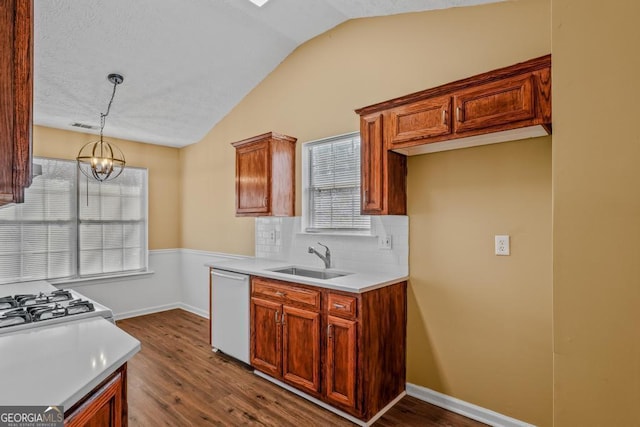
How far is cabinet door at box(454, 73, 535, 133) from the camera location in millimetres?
1898

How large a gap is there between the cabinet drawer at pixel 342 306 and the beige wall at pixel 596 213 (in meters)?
1.38

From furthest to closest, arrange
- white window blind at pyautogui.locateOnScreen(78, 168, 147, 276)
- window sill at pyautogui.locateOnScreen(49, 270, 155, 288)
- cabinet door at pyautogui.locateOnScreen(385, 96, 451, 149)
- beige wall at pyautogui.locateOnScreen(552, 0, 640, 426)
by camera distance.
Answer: white window blind at pyautogui.locateOnScreen(78, 168, 147, 276), window sill at pyautogui.locateOnScreen(49, 270, 155, 288), cabinet door at pyautogui.locateOnScreen(385, 96, 451, 149), beige wall at pyautogui.locateOnScreen(552, 0, 640, 426)

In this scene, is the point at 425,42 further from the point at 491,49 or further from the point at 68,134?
the point at 68,134

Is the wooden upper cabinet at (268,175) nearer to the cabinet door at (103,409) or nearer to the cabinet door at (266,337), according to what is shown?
the cabinet door at (266,337)

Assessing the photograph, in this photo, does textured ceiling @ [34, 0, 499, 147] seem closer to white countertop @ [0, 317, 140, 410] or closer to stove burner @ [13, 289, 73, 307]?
stove burner @ [13, 289, 73, 307]

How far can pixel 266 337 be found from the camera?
3.00m

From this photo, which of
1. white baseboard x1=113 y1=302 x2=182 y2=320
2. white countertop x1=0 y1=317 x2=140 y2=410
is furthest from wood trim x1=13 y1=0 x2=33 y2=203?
white baseboard x1=113 y1=302 x2=182 y2=320

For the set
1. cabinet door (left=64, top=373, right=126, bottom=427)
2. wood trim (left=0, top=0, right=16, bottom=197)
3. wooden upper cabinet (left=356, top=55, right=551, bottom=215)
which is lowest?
cabinet door (left=64, top=373, right=126, bottom=427)

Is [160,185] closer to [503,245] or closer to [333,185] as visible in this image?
[333,185]

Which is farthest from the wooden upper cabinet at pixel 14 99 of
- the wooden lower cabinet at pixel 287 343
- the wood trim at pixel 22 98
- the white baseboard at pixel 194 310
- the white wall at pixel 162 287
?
the white baseboard at pixel 194 310

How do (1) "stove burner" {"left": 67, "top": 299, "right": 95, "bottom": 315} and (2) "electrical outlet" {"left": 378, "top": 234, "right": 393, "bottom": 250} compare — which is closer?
(1) "stove burner" {"left": 67, "top": 299, "right": 95, "bottom": 315}

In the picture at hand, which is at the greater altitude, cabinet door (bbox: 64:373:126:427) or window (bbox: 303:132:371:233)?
window (bbox: 303:132:371:233)

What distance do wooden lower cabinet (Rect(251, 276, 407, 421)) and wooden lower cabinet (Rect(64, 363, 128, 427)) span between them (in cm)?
142

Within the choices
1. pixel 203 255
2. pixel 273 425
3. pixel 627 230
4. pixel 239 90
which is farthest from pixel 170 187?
pixel 627 230
